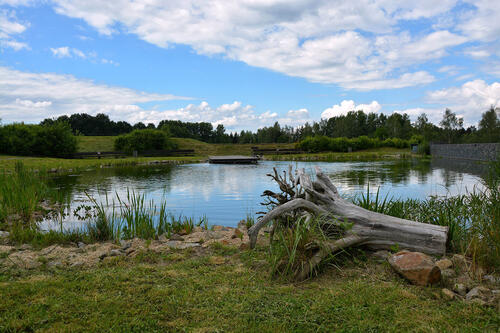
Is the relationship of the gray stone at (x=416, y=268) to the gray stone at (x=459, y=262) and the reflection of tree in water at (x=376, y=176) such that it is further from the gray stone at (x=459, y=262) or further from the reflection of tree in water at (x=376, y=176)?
the reflection of tree in water at (x=376, y=176)

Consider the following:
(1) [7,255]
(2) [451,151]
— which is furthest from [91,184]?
(2) [451,151]

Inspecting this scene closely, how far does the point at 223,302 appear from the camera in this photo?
3611mm

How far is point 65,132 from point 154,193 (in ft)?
97.1

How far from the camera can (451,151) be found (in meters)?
36.6

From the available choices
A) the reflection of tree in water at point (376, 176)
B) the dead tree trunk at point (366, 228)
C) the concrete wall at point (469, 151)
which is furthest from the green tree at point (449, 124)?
the dead tree trunk at point (366, 228)

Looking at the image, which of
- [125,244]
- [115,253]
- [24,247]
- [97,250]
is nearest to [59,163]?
[24,247]

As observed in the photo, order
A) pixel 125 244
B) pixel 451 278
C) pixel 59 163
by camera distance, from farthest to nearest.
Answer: pixel 59 163
pixel 125 244
pixel 451 278

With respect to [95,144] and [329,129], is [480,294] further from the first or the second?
[329,129]

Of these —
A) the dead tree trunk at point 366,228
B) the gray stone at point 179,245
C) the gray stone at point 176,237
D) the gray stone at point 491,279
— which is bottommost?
the gray stone at point 176,237

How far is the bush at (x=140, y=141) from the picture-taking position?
1870 inches

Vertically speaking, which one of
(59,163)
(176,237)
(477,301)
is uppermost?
(59,163)

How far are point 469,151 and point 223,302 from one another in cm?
3522

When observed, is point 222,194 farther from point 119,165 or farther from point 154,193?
point 119,165

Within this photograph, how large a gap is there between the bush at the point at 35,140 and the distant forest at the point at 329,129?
24.0m
